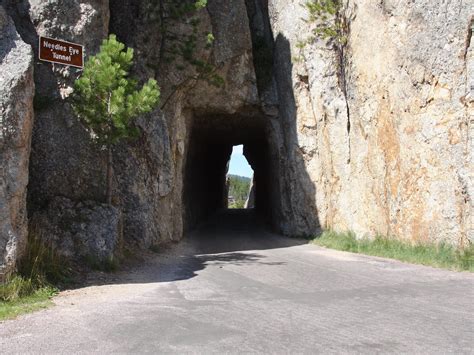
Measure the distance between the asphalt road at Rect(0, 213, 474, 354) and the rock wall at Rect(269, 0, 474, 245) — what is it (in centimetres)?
234

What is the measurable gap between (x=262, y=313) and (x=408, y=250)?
21.0 ft

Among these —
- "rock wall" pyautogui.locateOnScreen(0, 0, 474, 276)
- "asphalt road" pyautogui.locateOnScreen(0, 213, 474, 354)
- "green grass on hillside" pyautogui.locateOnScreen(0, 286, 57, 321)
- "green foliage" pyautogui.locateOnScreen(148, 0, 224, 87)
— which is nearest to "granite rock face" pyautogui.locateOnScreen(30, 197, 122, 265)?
"rock wall" pyautogui.locateOnScreen(0, 0, 474, 276)

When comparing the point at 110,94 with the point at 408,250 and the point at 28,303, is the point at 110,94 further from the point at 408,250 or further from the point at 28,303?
the point at 408,250

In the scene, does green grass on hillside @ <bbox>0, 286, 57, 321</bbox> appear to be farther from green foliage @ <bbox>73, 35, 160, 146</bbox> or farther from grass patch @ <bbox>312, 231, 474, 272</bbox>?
grass patch @ <bbox>312, 231, 474, 272</bbox>

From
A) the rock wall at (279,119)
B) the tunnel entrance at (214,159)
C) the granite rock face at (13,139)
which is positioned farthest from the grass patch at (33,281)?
the tunnel entrance at (214,159)

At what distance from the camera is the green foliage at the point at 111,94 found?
9359mm

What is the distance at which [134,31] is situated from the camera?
571 inches

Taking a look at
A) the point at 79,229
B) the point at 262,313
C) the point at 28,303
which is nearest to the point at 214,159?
the point at 79,229

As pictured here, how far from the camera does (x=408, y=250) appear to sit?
11.0 meters

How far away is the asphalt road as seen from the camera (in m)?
4.47

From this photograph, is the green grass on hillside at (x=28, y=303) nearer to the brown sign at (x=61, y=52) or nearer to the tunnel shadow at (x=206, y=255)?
the tunnel shadow at (x=206, y=255)

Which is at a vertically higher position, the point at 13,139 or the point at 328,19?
the point at 328,19

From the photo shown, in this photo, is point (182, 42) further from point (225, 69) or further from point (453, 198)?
point (453, 198)

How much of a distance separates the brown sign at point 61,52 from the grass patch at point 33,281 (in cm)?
362
